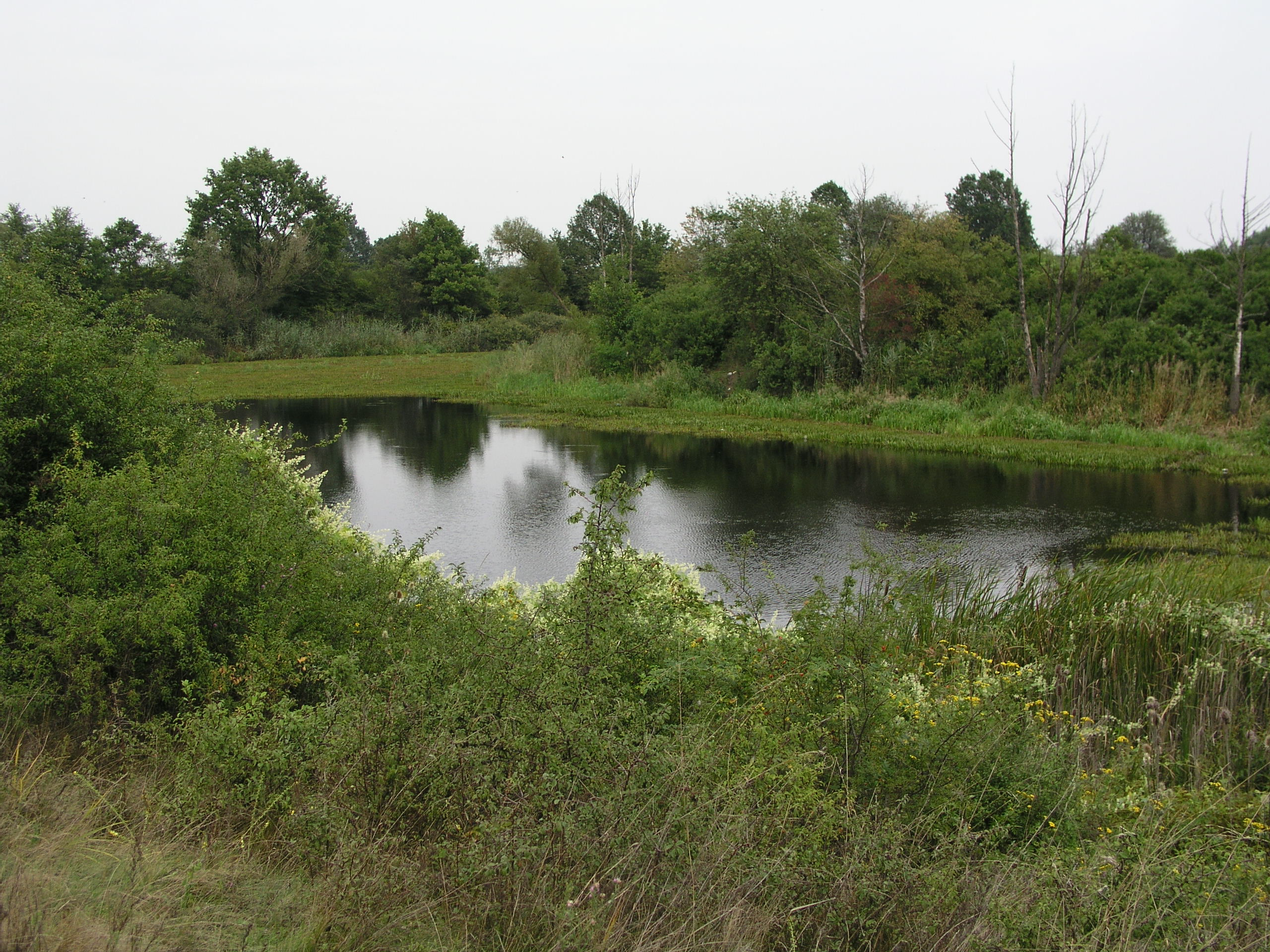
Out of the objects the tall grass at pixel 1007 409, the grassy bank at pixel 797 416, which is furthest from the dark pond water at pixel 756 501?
the tall grass at pixel 1007 409

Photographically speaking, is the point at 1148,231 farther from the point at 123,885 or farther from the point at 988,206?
the point at 123,885

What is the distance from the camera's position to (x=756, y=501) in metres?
14.2

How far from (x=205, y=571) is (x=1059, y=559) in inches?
364

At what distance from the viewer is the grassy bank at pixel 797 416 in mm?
17250

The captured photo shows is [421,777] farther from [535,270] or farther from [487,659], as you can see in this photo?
[535,270]

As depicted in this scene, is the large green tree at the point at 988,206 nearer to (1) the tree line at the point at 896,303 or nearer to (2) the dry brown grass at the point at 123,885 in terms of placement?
(1) the tree line at the point at 896,303

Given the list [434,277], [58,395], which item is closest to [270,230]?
[434,277]

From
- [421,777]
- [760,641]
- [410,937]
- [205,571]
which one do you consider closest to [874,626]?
[760,641]

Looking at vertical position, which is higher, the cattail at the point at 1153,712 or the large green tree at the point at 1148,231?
the large green tree at the point at 1148,231

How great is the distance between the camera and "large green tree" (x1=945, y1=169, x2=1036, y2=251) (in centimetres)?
5481

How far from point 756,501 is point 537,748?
1108cm

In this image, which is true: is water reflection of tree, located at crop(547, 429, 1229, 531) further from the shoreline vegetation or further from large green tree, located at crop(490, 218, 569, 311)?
large green tree, located at crop(490, 218, 569, 311)

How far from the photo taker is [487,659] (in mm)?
4129

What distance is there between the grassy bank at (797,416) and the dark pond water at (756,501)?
39.5 inches
